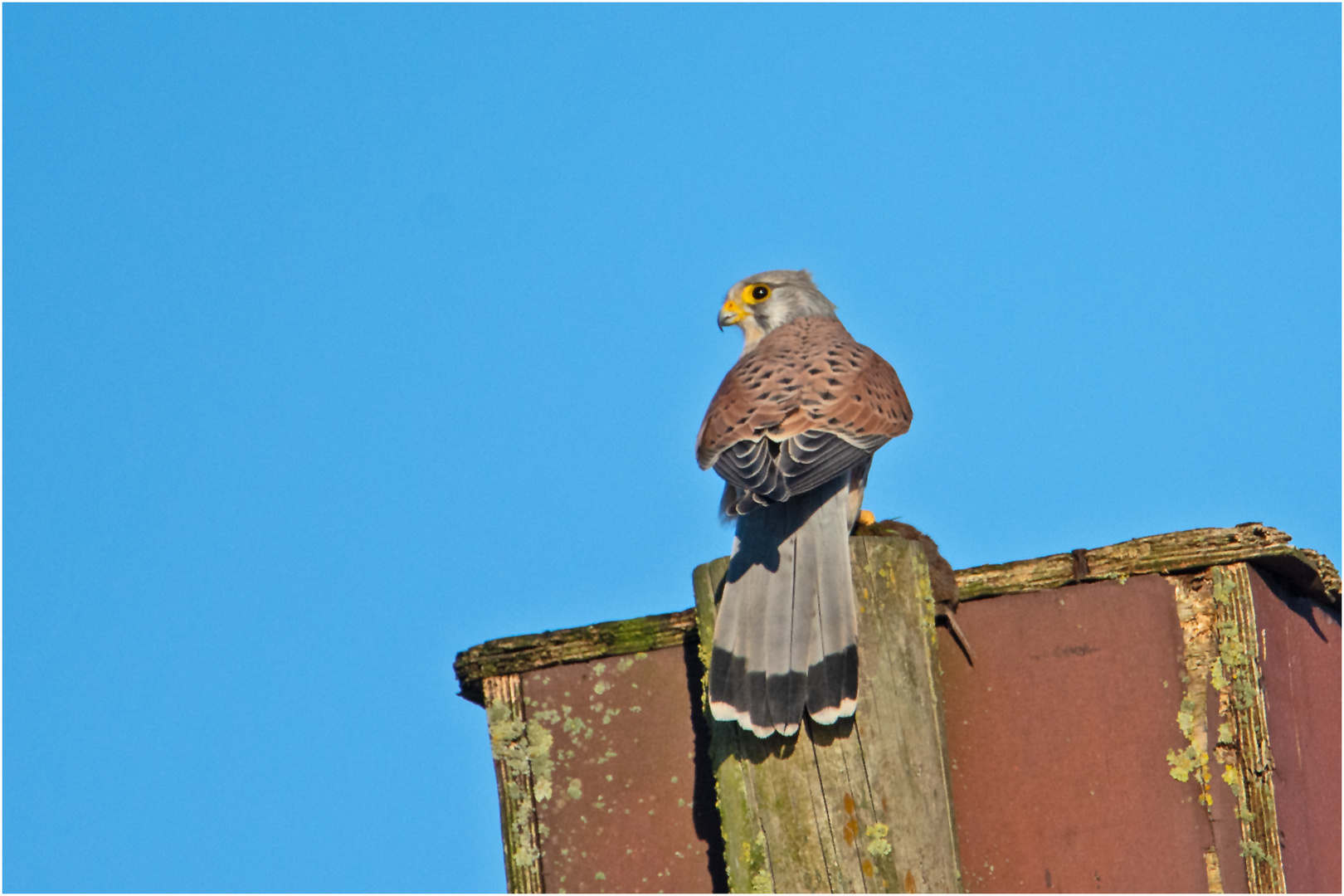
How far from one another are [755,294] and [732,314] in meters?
0.11

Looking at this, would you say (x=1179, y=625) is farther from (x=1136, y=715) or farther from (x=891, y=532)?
(x=891, y=532)

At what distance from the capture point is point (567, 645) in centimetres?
344

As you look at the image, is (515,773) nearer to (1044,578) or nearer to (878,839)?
(878,839)

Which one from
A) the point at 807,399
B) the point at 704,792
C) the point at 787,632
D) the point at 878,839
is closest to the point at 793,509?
the point at 787,632

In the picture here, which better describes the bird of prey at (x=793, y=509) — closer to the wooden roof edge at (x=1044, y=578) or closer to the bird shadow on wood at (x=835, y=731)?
the bird shadow on wood at (x=835, y=731)

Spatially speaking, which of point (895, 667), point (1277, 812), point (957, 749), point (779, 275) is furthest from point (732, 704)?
point (779, 275)

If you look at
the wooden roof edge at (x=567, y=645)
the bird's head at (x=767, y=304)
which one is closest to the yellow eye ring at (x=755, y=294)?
the bird's head at (x=767, y=304)

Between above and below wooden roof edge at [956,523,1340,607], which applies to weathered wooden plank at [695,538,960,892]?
below

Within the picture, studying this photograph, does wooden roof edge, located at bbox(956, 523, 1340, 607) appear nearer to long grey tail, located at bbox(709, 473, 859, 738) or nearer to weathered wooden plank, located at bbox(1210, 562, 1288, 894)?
weathered wooden plank, located at bbox(1210, 562, 1288, 894)

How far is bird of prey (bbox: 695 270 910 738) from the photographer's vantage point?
8.63ft

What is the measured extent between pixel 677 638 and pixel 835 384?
2.59 feet

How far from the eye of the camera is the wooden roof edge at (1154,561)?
9.84 feet

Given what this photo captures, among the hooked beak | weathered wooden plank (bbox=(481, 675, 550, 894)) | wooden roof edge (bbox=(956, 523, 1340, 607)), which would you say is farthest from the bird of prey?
weathered wooden plank (bbox=(481, 675, 550, 894))

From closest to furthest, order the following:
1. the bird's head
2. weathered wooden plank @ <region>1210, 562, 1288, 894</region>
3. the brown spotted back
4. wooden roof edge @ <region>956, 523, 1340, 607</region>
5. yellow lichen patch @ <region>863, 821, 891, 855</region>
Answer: yellow lichen patch @ <region>863, 821, 891, 855</region> < weathered wooden plank @ <region>1210, 562, 1288, 894</region> < wooden roof edge @ <region>956, 523, 1340, 607</region> < the brown spotted back < the bird's head
